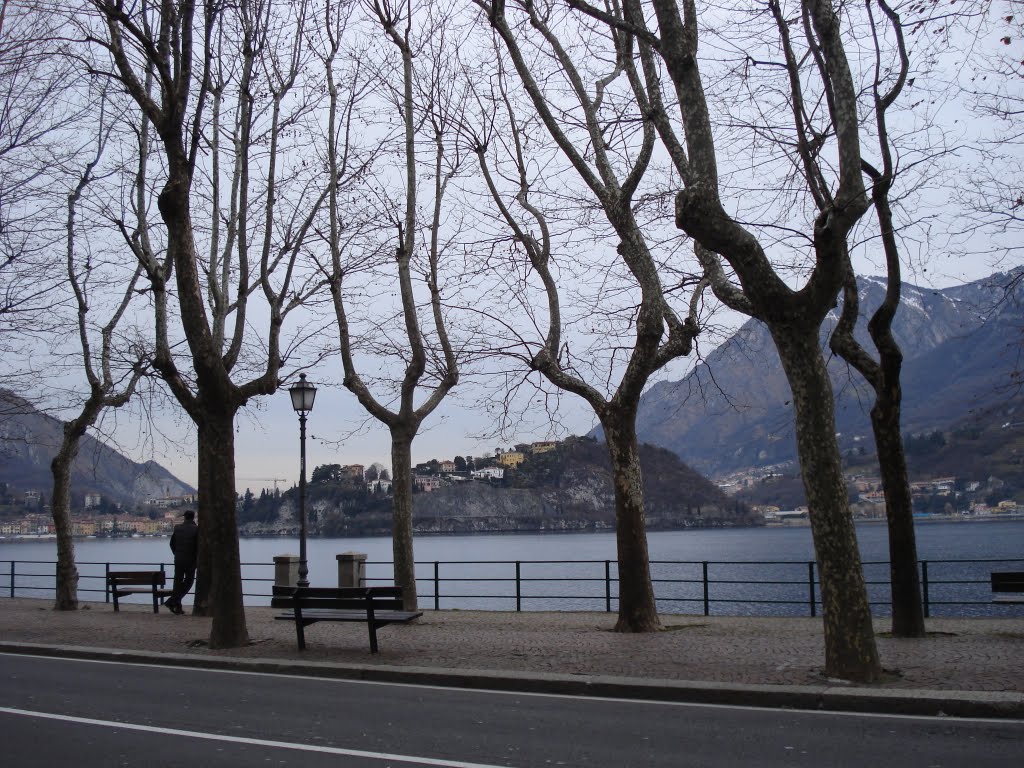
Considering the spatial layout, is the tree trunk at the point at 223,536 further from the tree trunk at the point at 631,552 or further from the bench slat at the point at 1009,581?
the bench slat at the point at 1009,581

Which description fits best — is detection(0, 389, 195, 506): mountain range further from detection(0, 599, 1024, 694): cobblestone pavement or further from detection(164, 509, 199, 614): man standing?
detection(0, 599, 1024, 694): cobblestone pavement

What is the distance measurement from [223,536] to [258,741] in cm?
591

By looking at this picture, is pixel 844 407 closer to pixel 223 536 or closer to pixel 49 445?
pixel 223 536

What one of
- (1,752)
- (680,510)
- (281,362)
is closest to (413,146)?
(281,362)

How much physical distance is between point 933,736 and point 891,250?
7808mm

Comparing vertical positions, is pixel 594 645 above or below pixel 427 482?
below

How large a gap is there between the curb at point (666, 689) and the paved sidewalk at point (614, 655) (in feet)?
0.04

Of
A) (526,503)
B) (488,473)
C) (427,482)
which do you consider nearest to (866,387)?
(488,473)

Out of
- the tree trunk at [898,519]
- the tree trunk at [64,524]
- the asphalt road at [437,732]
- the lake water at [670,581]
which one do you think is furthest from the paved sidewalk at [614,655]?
the tree trunk at [64,524]

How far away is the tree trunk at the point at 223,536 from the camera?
1296 centimetres


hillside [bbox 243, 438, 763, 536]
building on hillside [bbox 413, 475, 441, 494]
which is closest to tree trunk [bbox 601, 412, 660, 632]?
hillside [bbox 243, 438, 763, 536]

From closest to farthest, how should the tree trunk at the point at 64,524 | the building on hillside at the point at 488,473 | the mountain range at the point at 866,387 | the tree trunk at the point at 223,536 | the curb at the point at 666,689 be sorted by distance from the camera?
the curb at the point at 666,689 → the tree trunk at the point at 223,536 → the mountain range at the point at 866,387 → the tree trunk at the point at 64,524 → the building on hillside at the point at 488,473

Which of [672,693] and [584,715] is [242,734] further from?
[672,693]

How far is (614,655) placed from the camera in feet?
37.6
